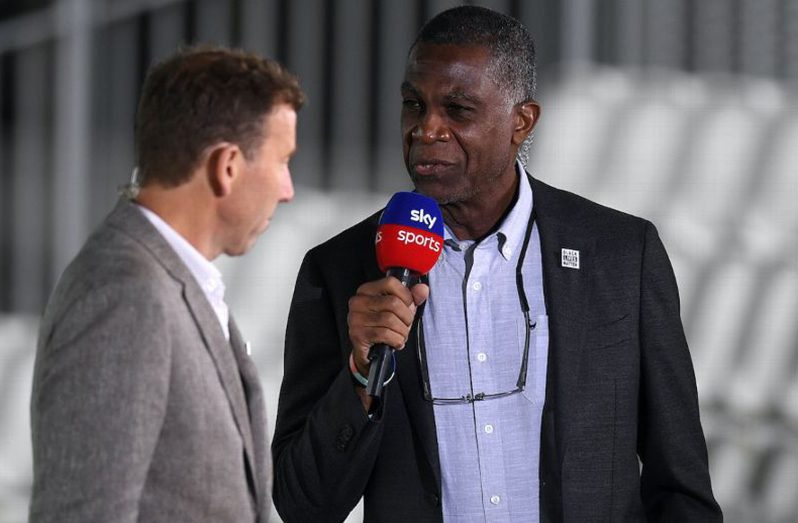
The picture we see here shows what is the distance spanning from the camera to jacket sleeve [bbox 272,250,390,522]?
89.0 inches

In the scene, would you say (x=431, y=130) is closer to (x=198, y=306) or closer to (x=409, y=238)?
(x=409, y=238)

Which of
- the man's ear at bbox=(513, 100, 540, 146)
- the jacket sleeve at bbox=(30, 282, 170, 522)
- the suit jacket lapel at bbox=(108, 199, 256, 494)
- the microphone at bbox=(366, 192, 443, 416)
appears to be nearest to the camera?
the jacket sleeve at bbox=(30, 282, 170, 522)

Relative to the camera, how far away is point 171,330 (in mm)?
1627

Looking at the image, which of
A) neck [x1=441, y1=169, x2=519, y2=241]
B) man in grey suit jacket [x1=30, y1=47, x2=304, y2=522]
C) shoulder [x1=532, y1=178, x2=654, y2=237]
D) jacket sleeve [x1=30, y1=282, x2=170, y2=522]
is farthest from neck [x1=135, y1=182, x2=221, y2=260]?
shoulder [x1=532, y1=178, x2=654, y2=237]

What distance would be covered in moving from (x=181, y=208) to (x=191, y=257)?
2.7 inches

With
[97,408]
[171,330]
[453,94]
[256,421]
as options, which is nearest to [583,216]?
[453,94]

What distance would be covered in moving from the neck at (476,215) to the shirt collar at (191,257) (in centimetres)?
75

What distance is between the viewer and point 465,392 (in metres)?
2.31

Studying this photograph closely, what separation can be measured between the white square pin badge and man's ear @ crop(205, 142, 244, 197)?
86 centimetres

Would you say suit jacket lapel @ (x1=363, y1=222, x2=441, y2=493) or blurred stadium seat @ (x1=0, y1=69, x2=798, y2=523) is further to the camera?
blurred stadium seat @ (x1=0, y1=69, x2=798, y2=523)

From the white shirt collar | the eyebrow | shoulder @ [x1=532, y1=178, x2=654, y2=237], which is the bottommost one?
shoulder @ [x1=532, y1=178, x2=654, y2=237]

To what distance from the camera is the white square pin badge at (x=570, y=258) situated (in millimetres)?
2418

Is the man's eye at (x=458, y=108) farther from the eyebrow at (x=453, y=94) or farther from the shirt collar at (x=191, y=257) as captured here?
the shirt collar at (x=191, y=257)

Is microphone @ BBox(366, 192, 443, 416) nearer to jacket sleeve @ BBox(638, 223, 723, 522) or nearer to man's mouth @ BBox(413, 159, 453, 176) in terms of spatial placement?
man's mouth @ BBox(413, 159, 453, 176)
